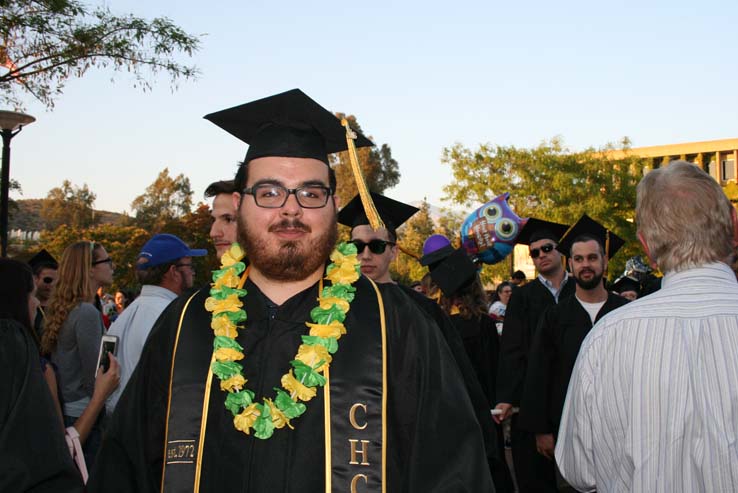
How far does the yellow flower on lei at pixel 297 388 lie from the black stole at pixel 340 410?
0.24 feet

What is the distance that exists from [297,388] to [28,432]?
98 centimetres

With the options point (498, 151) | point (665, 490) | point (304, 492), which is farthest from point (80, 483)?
point (498, 151)

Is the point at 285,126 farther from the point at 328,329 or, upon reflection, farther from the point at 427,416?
the point at 427,416

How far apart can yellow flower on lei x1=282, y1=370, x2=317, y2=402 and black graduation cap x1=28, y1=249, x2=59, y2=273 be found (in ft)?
19.5

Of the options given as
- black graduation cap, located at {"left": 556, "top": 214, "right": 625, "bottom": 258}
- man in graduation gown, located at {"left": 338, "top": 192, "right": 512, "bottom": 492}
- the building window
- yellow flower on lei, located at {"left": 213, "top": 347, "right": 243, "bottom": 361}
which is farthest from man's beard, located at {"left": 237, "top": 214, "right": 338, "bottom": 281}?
the building window

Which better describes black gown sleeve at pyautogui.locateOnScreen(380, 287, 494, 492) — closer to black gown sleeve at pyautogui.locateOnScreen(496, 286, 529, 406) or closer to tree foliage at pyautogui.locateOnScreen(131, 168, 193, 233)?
black gown sleeve at pyautogui.locateOnScreen(496, 286, 529, 406)

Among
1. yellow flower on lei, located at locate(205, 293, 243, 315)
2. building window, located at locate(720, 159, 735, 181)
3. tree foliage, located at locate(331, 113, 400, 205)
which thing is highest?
building window, located at locate(720, 159, 735, 181)

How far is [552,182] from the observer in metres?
37.9

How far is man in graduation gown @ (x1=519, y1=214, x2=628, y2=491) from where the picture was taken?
5.92 m

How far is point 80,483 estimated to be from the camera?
2676 millimetres

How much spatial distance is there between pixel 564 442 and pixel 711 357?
0.74m

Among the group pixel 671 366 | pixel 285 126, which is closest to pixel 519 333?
pixel 671 366

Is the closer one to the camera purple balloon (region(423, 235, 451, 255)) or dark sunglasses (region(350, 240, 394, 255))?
dark sunglasses (region(350, 240, 394, 255))

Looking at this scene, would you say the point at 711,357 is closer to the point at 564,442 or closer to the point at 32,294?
the point at 564,442
